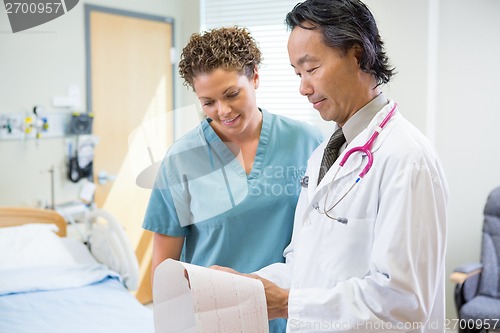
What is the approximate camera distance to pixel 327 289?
0.96 m

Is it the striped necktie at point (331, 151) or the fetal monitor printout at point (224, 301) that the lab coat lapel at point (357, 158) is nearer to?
the striped necktie at point (331, 151)

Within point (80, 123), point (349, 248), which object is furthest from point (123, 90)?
point (349, 248)

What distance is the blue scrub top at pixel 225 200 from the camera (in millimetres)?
1338

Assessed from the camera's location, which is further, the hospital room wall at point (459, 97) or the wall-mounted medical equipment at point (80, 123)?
the wall-mounted medical equipment at point (80, 123)

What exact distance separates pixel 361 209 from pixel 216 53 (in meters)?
0.52

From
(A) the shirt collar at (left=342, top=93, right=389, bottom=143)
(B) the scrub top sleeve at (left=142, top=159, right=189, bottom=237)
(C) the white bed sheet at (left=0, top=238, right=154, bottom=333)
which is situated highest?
(A) the shirt collar at (left=342, top=93, right=389, bottom=143)

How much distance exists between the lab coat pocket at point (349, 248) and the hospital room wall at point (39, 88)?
211 cm

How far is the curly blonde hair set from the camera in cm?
126

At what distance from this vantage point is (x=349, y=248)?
3.18 feet

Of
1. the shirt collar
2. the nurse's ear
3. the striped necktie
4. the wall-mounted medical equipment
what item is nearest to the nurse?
the nurse's ear

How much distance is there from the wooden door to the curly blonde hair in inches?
73.4

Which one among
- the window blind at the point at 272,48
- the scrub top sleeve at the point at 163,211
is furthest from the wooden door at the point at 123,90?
the scrub top sleeve at the point at 163,211

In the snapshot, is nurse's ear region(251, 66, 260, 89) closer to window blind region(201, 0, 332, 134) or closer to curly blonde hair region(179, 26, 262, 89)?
curly blonde hair region(179, 26, 262, 89)

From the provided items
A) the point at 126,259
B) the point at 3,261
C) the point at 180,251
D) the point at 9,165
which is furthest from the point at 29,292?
the point at 180,251
